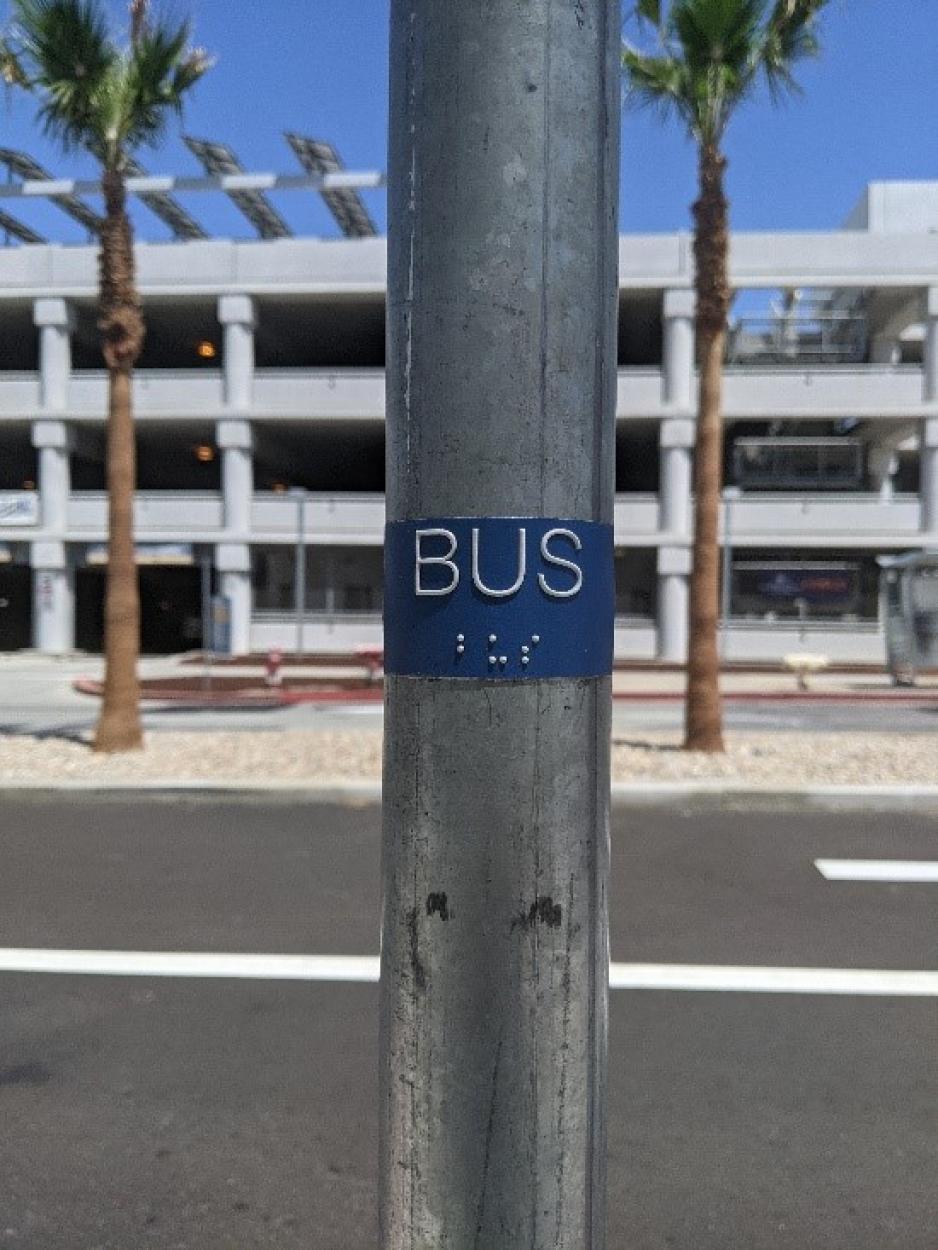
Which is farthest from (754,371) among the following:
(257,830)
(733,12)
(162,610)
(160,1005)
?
(160,1005)

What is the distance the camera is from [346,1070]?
4.05 m

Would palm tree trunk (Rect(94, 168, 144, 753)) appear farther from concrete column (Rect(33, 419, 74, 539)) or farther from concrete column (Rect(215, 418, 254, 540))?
concrete column (Rect(33, 419, 74, 539))

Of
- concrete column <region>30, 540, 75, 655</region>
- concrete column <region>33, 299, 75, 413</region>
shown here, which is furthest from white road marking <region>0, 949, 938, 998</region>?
concrete column <region>33, 299, 75, 413</region>

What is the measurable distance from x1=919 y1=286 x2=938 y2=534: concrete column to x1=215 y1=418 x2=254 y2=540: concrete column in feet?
65.3

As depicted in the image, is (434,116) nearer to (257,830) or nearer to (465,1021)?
(465,1021)

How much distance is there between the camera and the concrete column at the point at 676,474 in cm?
2889

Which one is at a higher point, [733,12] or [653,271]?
[653,271]

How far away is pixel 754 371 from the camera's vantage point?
2934cm

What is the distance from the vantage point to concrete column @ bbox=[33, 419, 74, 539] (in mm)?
30469

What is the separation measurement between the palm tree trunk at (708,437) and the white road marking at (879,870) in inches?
159

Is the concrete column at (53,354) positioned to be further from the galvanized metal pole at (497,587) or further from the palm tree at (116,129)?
the galvanized metal pole at (497,587)

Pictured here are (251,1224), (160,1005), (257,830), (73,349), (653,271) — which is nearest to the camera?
(251,1224)

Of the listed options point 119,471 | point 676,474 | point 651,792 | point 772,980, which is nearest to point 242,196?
point 676,474

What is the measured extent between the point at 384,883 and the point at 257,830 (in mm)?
6704
